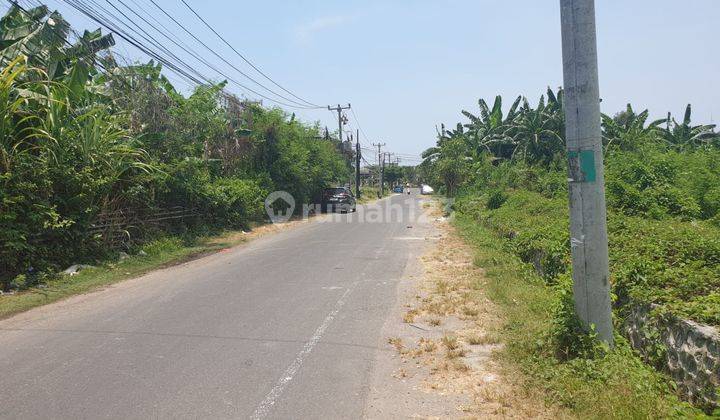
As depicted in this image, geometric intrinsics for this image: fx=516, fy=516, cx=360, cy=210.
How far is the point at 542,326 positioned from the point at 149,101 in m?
14.5

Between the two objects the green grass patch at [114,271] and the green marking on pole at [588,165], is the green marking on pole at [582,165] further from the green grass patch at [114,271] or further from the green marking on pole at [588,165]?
the green grass patch at [114,271]

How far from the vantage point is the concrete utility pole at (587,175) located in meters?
4.93

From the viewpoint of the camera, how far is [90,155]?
1231cm

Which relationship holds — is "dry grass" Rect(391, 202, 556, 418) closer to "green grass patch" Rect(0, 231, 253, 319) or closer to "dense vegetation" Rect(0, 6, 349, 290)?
"green grass patch" Rect(0, 231, 253, 319)

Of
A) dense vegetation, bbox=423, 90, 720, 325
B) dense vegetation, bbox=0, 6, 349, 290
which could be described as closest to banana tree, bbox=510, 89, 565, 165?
dense vegetation, bbox=423, 90, 720, 325

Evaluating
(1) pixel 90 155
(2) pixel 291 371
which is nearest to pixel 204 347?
(2) pixel 291 371

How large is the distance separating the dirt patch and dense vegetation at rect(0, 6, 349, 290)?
764 centimetres

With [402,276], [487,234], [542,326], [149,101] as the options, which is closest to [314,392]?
[542,326]

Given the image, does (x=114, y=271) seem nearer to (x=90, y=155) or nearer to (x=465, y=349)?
(x=90, y=155)

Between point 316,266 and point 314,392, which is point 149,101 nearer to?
point 316,266

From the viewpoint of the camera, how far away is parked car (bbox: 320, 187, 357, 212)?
34281mm

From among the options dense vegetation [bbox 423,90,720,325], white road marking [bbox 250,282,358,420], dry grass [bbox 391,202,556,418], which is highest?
dense vegetation [bbox 423,90,720,325]

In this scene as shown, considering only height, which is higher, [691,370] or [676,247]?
[676,247]

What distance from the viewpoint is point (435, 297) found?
28.3 feet
